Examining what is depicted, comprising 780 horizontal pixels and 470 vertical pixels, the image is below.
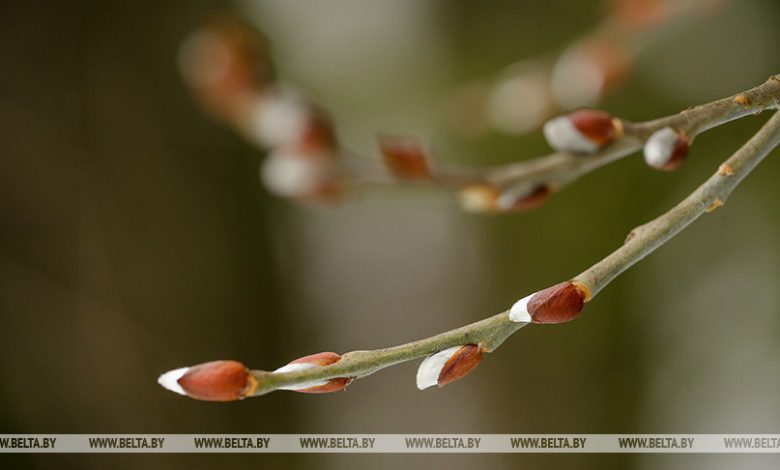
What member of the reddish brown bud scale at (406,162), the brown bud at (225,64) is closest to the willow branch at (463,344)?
the reddish brown bud scale at (406,162)

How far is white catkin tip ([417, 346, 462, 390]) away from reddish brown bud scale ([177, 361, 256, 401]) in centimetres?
5

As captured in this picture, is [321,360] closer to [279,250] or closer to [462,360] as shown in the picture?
[462,360]

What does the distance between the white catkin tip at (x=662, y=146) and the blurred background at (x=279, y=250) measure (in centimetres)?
38

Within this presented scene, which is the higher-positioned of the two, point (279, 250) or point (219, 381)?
point (279, 250)

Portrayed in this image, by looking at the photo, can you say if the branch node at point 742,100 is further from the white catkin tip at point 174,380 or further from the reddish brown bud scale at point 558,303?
the white catkin tip at point 174,380

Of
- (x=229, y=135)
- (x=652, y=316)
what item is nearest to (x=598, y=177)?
(x=652, y=316)

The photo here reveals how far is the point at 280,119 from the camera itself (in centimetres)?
41

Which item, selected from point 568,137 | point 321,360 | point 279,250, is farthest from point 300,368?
point 279,250

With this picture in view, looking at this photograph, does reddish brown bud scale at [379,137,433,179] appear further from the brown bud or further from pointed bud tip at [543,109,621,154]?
the brown bud

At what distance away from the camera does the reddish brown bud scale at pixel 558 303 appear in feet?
Result: 0.75

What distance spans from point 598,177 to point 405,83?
19 centimetres

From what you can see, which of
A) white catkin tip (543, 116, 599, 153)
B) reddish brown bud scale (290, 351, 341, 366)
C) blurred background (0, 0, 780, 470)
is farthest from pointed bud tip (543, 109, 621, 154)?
blurred background (0, 0, 780, 470)

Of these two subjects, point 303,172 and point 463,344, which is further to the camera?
point 303,172

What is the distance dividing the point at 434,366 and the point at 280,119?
0.21 metres
